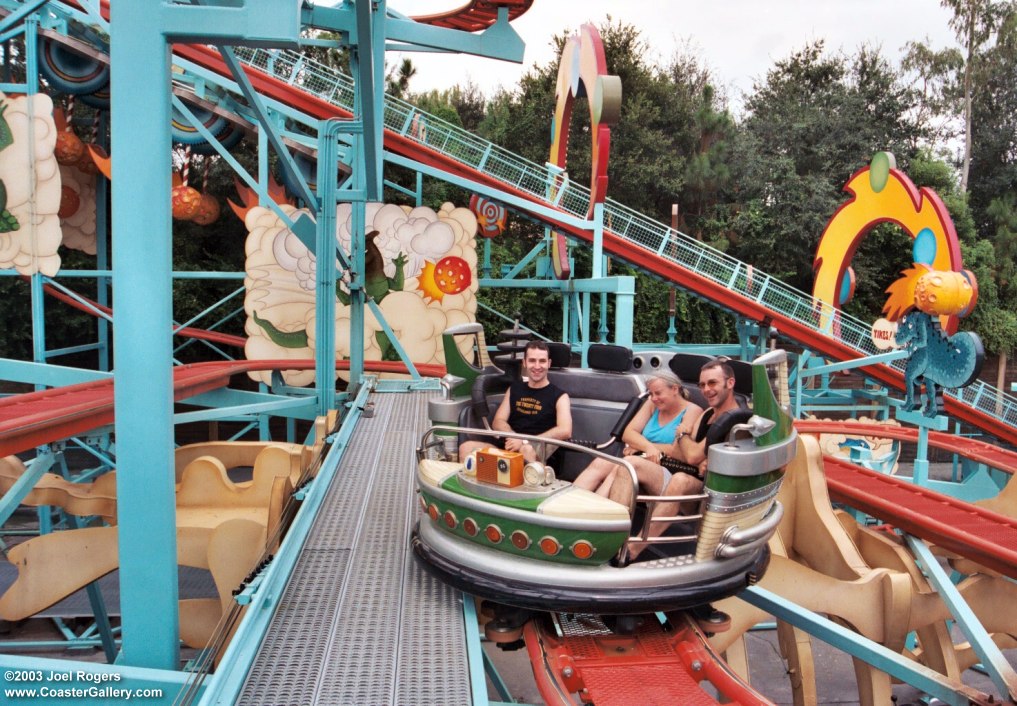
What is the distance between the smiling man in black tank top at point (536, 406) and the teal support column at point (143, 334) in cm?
176

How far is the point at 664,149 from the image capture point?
74.0 ft

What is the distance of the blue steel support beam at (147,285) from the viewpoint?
2.44 metres

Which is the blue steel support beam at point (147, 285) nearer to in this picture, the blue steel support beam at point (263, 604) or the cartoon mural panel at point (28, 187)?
the blue steel support beam at point (263, 604)

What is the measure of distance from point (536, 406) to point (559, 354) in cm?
80

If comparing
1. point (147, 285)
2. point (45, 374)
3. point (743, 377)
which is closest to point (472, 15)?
point (45, 374)

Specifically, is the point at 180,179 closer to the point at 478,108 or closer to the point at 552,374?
the point at 552,374

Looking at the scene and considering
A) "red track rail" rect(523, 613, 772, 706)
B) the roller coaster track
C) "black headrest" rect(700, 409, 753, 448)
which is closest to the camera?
"red track rail" rect(523, 613, 772, 706)

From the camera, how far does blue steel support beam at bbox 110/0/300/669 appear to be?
8.00 ft

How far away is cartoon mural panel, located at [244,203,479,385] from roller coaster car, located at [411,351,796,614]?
27.1 ft

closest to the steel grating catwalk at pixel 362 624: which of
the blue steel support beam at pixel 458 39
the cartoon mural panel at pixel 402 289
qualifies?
the blue steel support beam at pixel 458 39

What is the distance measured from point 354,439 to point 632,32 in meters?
20.1

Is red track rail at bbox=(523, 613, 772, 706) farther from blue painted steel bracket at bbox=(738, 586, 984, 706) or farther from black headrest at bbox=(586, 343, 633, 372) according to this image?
black headrest at bbox=(586, 343, 633, 372)

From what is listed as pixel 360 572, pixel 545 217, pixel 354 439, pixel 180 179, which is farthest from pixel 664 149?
pixel 360 572

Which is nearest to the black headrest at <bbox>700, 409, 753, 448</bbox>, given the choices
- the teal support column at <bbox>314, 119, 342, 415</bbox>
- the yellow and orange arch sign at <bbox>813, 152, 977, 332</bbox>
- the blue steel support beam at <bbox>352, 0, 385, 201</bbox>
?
the blue steel support beam at <bbox>352, 0, 385, 201</bbox>
